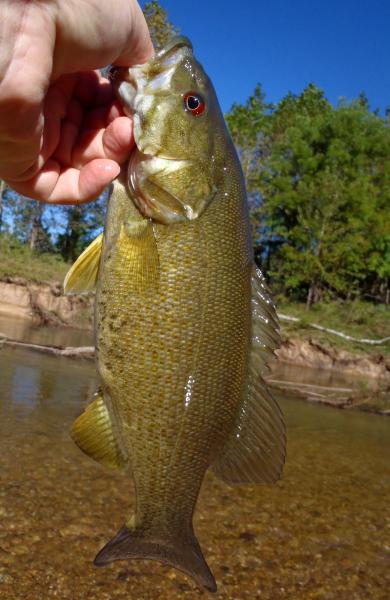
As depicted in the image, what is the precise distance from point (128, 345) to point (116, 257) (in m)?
0.36

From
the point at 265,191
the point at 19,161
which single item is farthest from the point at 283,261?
the point at 19,161

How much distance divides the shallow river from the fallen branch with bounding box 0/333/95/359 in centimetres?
345

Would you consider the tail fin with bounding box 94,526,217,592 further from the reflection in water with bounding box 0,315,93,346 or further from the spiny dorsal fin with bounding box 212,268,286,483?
the reflection in water with bounding box 0,315,93,346

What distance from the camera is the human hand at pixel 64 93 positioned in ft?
5.89

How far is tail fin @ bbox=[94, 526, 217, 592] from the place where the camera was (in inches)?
82.3

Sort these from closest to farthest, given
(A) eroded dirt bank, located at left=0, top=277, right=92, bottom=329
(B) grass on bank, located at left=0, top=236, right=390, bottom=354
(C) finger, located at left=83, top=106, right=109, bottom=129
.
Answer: (C) finger, located at left=83, top=106, right=109, bottom=129
(B) grass on bank, located at left=0, top=236, right=390, bottom=354
(A) eroded dirt bank, located at left=0, top=277, right=92, bottom=329

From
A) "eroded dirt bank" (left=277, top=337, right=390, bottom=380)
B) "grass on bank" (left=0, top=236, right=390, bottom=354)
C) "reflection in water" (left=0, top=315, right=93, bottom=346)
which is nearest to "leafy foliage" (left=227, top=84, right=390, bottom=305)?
"grass on bank" (left=0, top=236, right=390, bottom=354)

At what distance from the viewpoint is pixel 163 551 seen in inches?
85.0

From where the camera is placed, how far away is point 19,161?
2.41m

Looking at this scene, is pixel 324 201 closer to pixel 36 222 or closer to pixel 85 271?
pixel 36 222

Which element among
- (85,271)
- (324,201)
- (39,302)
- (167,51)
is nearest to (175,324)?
(85,271)

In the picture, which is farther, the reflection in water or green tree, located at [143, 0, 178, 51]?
green tree, located at [143, 0, 178, 51]

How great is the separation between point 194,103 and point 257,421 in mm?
1408

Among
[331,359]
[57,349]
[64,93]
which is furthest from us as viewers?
[331,359]
